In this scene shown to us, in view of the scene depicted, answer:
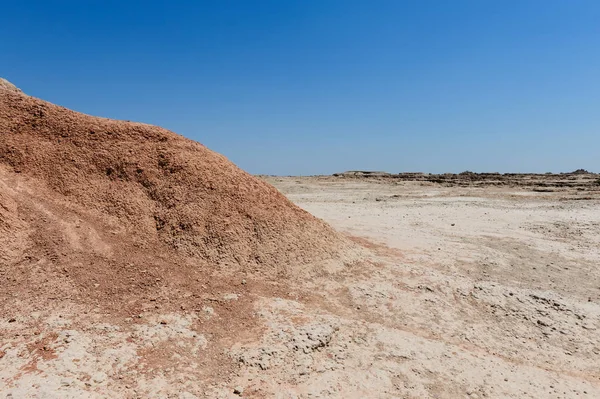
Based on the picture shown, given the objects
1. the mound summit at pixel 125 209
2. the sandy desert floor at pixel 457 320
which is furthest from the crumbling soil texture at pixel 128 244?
the sandy desert floor at pixel 457 320

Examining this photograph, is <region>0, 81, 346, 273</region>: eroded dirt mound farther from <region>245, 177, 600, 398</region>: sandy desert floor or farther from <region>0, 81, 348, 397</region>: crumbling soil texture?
<region>245, 177, 600, 398</region>: sandy desert floor

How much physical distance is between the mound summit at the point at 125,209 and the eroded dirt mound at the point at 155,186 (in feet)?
0.06

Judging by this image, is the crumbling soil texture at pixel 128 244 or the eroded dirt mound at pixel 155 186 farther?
the eroded dirt mound at pixel 155 186

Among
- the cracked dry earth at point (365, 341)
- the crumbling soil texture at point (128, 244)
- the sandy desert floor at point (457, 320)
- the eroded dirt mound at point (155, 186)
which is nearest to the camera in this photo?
the cracked dry earth at point (365, 341)

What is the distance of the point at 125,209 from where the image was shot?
22.9 feet

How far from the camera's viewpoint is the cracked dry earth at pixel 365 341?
4113mm

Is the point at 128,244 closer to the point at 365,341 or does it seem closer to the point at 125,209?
the point at 125,209

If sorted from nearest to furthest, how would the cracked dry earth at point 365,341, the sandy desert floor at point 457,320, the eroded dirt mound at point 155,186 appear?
1. the cracked dry earth at point 365,341
2. the sandy desert floor at point 457,320
3. the eroded dirt mound at point 155,186

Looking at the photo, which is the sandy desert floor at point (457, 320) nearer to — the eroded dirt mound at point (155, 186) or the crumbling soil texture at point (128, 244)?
the crumbling soil texture at point (128, 244)

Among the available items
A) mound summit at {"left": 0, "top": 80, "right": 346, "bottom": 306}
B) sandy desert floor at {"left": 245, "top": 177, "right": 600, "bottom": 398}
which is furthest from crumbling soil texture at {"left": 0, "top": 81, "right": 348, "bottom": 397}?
sandy desert floor at {"left": 245, "top": 177, "right": 600, "bottom": 398}

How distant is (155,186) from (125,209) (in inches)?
30.2

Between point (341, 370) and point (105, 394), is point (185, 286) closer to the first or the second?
point (105, 394)

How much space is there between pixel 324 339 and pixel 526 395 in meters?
2.48

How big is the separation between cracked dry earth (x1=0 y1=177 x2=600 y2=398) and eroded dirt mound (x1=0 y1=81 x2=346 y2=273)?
3.38 feet
